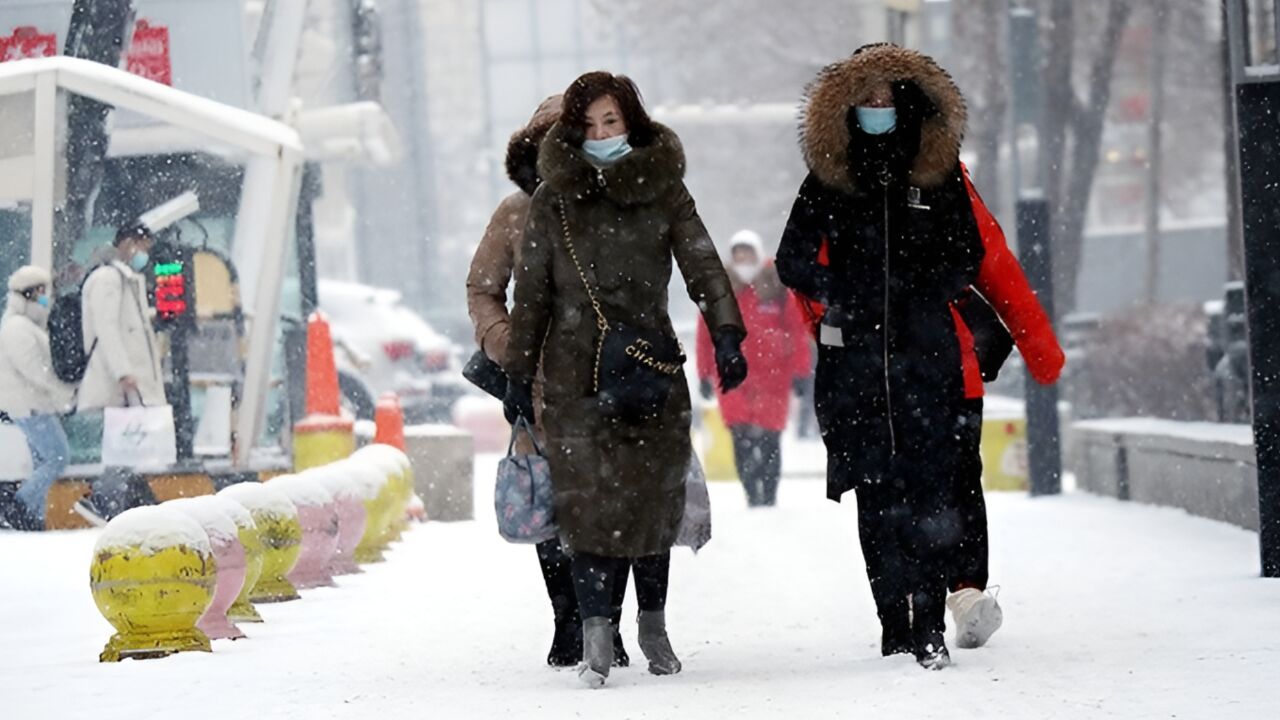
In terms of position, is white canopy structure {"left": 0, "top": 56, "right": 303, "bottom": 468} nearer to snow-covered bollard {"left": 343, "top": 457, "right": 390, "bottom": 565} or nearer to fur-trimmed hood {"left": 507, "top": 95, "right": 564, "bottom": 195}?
snow-covered bollard {"left": 343, "top": 457, "right": 390, "bottom": 565}

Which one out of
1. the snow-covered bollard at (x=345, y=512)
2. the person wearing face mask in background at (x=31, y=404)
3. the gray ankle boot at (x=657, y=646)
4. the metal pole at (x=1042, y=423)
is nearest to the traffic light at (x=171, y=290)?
the person wearing face mask in background at (x=31, y=404)

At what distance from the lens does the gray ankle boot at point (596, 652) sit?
7.54 meters

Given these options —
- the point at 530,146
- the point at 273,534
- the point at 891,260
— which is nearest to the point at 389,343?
the point at 273,534

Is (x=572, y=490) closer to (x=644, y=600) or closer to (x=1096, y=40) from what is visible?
(x=644, y=600)

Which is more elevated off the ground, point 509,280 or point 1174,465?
point 509,280

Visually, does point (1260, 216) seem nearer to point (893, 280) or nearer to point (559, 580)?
point (893, 280)

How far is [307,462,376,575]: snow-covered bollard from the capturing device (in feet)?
38.6

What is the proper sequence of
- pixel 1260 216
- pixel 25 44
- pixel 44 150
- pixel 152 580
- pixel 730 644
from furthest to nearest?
pixel 44 150 < pixel 25 44 < pixel 1260 216 < pixel 730 644 < pixel 152 580

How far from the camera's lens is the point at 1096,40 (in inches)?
1502

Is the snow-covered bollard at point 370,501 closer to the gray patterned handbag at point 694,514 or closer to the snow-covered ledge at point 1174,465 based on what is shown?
the snow-covered ledge at point 1174,465

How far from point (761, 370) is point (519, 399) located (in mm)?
8410

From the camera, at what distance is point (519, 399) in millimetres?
7914

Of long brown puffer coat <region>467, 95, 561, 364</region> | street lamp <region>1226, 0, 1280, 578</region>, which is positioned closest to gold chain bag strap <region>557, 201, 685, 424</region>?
long brown puffer coat <region>467, 95, 561, 364</region>

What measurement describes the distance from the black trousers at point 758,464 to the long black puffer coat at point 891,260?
8.19 metres
